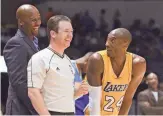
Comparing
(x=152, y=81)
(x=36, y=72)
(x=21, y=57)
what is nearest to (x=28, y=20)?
(x=21, y=57)

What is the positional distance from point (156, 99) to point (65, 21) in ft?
12.4

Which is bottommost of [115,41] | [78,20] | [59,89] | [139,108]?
[139,108]

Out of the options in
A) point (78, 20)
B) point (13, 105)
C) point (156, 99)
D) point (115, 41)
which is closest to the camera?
point (13, 105)

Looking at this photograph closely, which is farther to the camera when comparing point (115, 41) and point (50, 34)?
point (115, 41)

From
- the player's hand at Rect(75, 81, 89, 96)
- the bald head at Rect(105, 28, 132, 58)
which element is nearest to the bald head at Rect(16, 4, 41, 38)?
the player's hand at Rect(75, 81, 89, 96)

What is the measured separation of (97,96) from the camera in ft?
10.0

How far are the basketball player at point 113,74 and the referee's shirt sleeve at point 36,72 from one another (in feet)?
2.10

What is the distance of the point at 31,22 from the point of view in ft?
8.88

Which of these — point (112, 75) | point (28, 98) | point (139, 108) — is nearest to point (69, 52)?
point (139, 108)

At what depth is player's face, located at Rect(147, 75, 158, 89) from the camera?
6.37 m

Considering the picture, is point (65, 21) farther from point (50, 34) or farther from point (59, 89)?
point (59, 89)

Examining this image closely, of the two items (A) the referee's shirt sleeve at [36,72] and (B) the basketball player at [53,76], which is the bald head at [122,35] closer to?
(B) the basketball player at [53,76]

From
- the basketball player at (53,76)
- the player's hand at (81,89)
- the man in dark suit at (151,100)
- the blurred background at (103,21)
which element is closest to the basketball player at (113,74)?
the player's hand at (81,89)

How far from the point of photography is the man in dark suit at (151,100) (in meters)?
5.96
